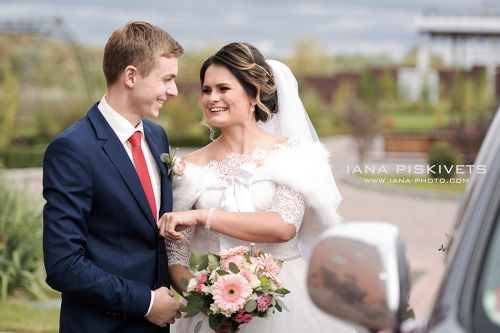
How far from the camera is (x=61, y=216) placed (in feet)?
10.1

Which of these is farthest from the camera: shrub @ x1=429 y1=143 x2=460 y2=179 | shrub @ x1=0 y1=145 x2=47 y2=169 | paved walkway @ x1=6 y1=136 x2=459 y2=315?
shrub @ x1=0 y1=145 x2=47 y2=169

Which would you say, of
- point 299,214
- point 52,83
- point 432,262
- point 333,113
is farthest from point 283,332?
point 333,113

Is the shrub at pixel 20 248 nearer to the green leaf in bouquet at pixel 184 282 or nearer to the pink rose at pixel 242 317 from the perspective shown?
the green leaf in bouquet at pixel 184 282

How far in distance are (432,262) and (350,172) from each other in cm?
1415

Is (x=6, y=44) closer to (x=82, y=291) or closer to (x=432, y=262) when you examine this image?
(x=432, y=262)

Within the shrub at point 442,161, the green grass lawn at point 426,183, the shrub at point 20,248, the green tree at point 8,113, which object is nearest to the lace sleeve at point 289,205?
the shrub at point 20,248

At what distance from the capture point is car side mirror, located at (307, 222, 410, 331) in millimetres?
1865

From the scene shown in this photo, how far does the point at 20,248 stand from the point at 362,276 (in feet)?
24.8

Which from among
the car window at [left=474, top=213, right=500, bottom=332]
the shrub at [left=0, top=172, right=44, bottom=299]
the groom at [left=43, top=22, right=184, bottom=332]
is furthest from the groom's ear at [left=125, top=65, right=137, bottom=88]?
the shrub at [left=0, top=172, right=44, bottom=299]

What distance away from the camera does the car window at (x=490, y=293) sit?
5.96 ft

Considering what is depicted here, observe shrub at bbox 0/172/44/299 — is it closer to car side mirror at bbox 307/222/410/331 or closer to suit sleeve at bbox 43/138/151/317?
suit sleeve at bbox 43/138/151/317

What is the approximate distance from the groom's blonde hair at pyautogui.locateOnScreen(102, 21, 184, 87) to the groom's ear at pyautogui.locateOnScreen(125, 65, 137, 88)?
1 cm

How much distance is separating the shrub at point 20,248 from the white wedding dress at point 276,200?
5.46m

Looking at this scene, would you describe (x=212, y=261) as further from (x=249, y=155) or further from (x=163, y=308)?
(x=249, y=155)
